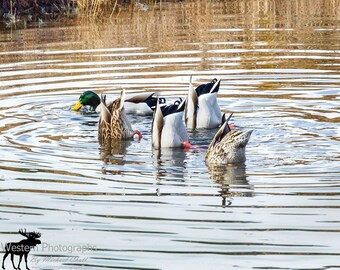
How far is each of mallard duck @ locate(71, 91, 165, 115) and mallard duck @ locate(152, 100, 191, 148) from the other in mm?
2082

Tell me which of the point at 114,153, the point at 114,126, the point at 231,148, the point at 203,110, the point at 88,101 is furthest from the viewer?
the point at 88,101

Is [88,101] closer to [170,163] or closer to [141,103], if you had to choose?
[141,103]

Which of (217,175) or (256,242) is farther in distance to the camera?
(217,175)

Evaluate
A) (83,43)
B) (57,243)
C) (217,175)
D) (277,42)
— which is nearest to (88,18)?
(83,43)

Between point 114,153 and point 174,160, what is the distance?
828 mm

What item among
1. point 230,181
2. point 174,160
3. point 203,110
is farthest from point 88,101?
point 230,181

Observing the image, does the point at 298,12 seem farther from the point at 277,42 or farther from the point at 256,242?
the point at 256,242

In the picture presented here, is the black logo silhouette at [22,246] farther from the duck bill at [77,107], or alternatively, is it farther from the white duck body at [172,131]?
the duck bill at [77,107]

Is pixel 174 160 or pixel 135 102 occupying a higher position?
pixel 135 102

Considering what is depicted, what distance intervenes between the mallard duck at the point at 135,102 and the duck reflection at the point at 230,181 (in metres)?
3.39

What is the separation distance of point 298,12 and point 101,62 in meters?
7.16

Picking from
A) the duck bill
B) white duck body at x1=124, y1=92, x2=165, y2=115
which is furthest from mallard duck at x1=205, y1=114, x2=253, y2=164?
the duck bill

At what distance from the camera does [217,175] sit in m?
9.42

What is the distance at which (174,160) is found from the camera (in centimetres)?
1027
